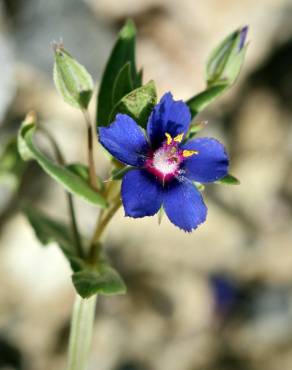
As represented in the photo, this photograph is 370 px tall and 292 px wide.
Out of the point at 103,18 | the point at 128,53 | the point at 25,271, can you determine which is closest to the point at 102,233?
the point at 128,53

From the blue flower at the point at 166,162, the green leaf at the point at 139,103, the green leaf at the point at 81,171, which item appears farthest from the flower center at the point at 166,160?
the green leaf at the point at 81,171

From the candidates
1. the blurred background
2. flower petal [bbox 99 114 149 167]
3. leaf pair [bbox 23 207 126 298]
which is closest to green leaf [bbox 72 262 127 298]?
leaf pair [bbox 23 207 126 298]

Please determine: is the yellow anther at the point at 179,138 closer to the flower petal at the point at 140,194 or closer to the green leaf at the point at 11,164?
the flower petal at the point at 140,194

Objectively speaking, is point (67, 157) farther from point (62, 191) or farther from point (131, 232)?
point (131, 232)

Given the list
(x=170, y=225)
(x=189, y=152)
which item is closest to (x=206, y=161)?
(x=189, y=152)

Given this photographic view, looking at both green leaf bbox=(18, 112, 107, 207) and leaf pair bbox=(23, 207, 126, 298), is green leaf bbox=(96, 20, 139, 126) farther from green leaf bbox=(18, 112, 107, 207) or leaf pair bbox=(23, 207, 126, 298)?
leaf pair bbox=(23, 207, 126, 298)
